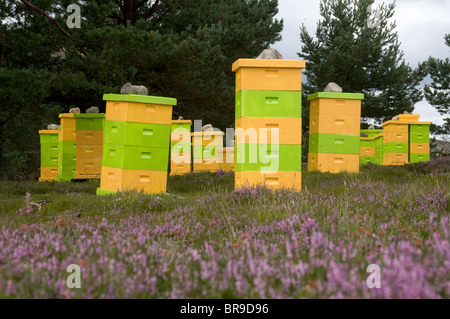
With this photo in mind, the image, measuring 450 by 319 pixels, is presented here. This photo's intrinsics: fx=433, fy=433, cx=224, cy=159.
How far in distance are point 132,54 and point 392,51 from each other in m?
19.6

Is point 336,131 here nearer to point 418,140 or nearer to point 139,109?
point 139,109

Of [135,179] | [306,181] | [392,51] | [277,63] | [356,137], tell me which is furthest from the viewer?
[392,51]

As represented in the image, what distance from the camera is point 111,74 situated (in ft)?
42.2

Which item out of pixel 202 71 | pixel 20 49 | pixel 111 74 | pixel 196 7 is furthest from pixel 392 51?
pixel 20 49

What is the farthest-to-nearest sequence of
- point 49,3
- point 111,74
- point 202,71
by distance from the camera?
point 202,71, point 111,74, point 49,3

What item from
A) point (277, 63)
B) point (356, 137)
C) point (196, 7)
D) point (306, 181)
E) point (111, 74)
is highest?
point (196, 7)

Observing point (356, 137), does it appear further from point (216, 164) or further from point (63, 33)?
point (63, 33)

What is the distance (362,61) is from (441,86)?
5534mm

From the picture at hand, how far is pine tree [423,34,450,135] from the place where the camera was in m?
27.5

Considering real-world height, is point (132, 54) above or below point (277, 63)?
above

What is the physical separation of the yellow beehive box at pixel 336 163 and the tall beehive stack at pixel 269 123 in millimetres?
3879

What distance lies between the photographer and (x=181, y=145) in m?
17.0

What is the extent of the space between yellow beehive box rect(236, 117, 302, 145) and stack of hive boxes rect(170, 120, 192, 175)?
9.20 m

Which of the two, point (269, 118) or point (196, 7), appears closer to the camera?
point (269, 118)
